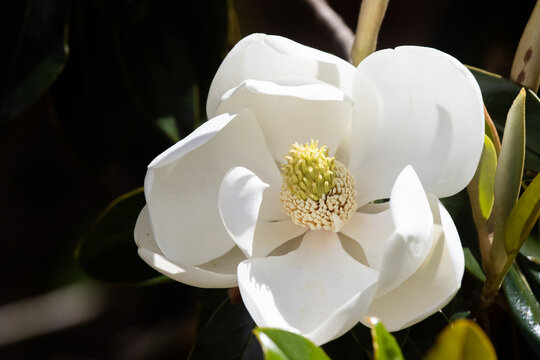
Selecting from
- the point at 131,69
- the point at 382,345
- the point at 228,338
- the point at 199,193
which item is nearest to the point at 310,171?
the point at 199,193

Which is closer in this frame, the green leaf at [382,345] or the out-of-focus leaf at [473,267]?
the green leaf at [382,345]

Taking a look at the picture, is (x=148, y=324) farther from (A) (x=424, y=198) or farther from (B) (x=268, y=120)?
(A) (x=424, y=198)

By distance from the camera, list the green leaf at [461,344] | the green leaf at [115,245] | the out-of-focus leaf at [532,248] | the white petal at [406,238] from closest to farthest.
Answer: the green leaf at [461,344]
the white petal at [406,238]
the out-of-focus leaf at [532,248]
the green leaf at [115,245]

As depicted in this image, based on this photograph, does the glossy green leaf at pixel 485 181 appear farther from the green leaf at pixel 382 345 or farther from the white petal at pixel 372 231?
the green leaf at pixel 382 345

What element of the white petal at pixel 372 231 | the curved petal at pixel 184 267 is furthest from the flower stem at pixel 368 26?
the curved petal at pixel 184 267

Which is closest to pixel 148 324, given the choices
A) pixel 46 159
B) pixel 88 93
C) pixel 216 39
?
pixel 46 159
